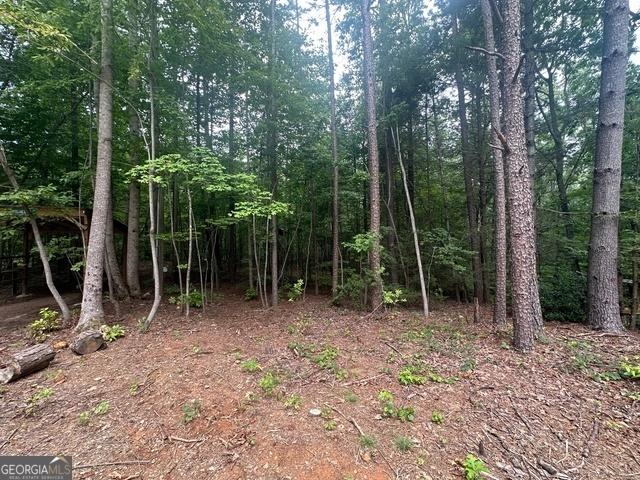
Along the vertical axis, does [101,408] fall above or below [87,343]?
below

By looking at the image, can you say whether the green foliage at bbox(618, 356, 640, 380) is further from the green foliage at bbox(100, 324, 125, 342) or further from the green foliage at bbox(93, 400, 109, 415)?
the green foliage at bbox(100, 324, 125, 342)

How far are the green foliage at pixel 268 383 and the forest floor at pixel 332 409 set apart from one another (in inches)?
0.8

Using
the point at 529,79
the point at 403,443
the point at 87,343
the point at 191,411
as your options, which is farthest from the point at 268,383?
the point at 529,79

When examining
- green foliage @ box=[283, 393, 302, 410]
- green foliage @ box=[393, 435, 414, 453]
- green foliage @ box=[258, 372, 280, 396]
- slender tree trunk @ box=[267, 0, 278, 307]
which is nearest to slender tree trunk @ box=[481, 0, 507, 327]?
green foliage @ box=[393, 435, 414, 453]

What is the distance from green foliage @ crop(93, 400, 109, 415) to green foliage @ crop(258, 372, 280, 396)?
5.98ft

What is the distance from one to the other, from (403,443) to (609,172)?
610cm

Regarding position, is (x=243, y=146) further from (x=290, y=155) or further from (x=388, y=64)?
(x=388, y=64)

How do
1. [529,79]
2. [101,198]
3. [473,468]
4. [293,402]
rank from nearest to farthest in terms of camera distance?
[473,468]
[293,402]
[101,198]
[529,79]

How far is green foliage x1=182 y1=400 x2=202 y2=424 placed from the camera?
2.87 metres

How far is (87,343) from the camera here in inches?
184

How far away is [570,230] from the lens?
31.6 ft

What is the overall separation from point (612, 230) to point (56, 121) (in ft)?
53.2

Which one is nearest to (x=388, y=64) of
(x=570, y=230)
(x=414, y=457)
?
(x=570, y=230)

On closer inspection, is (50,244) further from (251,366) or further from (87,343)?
(251,366)
